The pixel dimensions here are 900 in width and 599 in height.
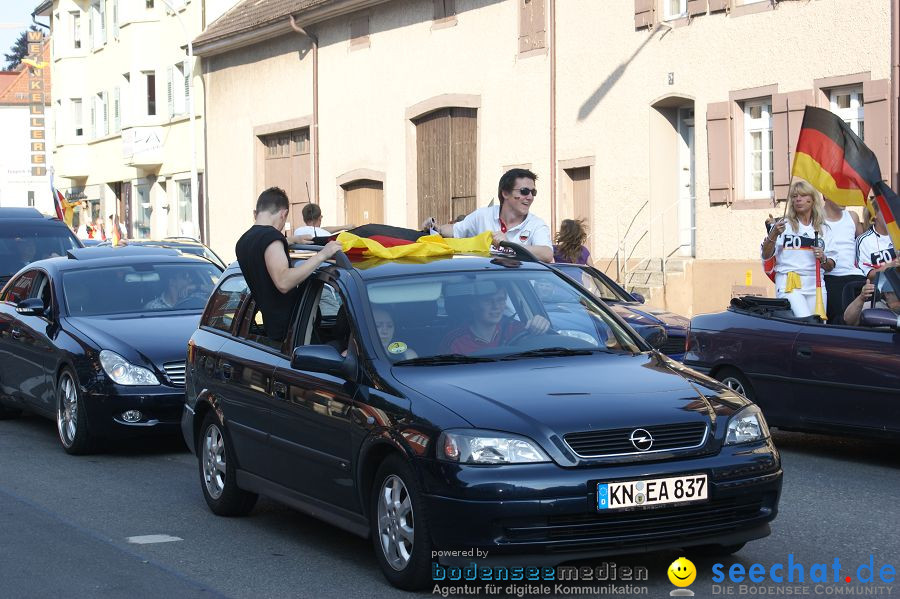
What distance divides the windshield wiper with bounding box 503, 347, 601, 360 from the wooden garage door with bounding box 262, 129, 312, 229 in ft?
91.2

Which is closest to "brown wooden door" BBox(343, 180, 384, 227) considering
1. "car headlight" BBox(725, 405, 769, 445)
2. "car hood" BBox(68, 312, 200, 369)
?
"car hood" BBox(68, 312, 200, 369)

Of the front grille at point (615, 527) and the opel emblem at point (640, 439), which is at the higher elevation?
the opel emblem at point (640, 439)

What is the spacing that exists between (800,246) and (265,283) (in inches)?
204

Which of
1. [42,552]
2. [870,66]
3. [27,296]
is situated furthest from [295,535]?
[870,66]

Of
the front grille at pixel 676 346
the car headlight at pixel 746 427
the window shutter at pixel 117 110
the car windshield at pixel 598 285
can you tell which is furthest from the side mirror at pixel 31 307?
the window shutter at pixel 117 110

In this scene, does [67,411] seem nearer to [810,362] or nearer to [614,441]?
[810,362]

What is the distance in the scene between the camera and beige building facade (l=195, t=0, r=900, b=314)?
2039 cm

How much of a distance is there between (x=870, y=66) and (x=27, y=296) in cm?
1159

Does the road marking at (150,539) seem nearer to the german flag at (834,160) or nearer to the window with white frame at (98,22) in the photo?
the german flag at (834,160)

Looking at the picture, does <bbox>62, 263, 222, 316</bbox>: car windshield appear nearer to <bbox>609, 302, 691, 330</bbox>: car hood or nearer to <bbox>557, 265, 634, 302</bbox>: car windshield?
<bbox>557, 265, 634, 302</bbox>: car windshield

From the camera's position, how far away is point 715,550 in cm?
684

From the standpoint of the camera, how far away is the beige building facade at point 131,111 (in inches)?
1682

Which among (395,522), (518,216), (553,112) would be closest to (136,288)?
(518,216)

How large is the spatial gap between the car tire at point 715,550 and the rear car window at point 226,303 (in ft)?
10.6
